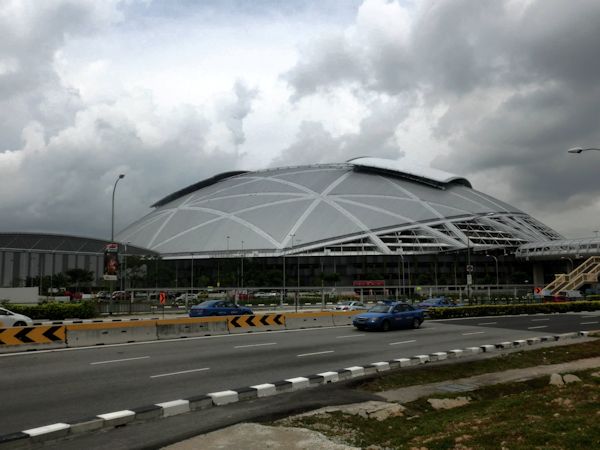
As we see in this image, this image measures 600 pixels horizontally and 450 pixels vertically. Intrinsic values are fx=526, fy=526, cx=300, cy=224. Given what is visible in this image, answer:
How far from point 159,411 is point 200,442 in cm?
226

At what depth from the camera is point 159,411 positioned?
32.1 ft

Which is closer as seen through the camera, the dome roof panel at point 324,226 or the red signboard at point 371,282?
the red signboard at point 371,282

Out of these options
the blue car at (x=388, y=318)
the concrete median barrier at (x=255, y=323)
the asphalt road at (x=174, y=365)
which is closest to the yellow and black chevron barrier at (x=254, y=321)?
the concrete median barrier at (x=255, y=323)

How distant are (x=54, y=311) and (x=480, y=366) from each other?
30.5 m

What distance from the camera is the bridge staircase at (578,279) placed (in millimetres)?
73625

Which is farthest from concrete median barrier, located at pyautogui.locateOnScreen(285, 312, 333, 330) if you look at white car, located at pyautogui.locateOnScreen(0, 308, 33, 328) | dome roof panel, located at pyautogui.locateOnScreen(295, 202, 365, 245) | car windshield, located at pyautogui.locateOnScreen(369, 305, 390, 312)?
dome roof panel, located at pyautogui.locateOnScreen(295, 202, 365, 245)

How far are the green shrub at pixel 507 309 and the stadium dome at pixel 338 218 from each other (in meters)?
37.6

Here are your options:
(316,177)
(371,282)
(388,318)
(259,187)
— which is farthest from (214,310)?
(316,177)

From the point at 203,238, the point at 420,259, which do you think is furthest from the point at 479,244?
the point at 203,238

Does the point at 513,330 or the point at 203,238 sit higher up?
the point at 203,238

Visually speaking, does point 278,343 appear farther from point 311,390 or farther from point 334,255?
point 334,255

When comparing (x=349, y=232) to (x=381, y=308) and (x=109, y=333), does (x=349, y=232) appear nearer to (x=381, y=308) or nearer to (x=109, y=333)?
(x=381, y=308)

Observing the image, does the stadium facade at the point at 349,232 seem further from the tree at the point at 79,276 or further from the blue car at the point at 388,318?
the blue car at the point at 388,318

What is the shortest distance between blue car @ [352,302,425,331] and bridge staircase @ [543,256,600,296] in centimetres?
4928
